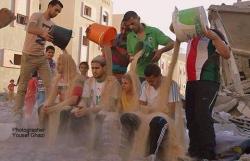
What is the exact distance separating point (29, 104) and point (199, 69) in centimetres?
281

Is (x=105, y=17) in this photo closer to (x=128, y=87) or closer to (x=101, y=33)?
(x=101, y=33)

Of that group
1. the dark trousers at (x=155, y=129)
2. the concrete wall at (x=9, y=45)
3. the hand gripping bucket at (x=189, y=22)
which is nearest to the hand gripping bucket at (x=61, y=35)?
the hand gripping bucket at (x=189, y=22)

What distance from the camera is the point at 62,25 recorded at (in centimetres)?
2772

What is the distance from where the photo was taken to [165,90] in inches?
161

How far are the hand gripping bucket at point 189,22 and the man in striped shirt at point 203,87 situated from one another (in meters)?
0.09

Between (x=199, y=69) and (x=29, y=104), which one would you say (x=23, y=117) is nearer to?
(x=29, y=104)

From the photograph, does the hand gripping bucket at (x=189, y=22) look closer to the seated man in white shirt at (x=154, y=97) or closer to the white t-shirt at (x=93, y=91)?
the seated man in white shirt at (x=154, y=97)

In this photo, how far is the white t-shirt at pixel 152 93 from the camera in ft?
13.5

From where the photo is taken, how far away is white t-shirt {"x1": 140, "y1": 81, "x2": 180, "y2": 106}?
410 cm

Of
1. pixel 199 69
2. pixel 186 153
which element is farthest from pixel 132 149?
pixel 199 69

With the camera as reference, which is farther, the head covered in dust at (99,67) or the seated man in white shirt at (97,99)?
the head covered in dust at (99,67)

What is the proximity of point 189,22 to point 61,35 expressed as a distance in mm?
1751

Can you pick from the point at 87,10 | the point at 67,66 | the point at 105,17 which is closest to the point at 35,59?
the point at 67,66

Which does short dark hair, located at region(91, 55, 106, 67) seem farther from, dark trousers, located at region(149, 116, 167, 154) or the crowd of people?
dark trousers, located at region(149, 116, 167, 154)
